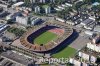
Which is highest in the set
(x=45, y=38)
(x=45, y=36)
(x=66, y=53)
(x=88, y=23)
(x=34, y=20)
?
(x=34, y=20)

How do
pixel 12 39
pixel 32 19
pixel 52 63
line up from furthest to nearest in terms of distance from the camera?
pixel 32 19 → pixel 12 39 → pixel 52 63

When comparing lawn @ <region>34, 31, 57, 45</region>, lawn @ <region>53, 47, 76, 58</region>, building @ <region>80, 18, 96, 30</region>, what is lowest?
lawn @ <region>53, 47, 76, 58</region>

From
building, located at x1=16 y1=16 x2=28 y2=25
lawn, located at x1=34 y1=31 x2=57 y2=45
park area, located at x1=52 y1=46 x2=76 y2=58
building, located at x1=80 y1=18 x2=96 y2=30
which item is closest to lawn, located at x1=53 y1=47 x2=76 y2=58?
park area, located at x1=52 y1=46 x2=76 y2=58

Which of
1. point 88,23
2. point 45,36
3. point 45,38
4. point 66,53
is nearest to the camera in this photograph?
point 66,53

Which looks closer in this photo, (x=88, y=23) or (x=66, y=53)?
(x=66, y=53)

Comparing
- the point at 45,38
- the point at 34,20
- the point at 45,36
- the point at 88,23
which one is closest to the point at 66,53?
the point at 45,38

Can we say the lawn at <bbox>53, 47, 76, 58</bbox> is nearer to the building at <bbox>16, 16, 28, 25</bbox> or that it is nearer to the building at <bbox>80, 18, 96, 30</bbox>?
the building at <bbox>80, 18, 96, 30</bbox>

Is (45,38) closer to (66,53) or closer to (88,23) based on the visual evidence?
(66,53)

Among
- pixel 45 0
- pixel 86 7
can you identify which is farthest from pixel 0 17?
pixel 86 7

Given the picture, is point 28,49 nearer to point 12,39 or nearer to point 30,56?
point 30,56
